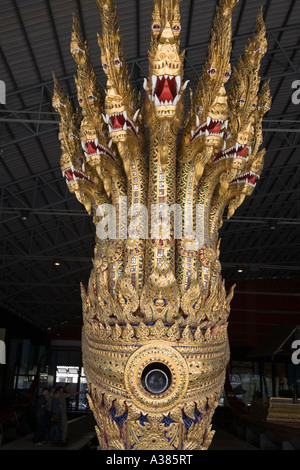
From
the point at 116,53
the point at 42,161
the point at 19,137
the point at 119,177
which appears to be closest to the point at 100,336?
the point at 119,177

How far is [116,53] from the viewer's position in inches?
155

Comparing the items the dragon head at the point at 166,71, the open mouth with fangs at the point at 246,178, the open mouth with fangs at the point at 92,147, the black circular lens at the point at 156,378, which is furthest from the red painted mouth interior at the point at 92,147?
the black circular lens at the point at 156,378

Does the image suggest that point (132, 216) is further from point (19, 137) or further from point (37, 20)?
point (19, 137)

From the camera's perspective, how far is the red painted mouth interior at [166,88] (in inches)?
138

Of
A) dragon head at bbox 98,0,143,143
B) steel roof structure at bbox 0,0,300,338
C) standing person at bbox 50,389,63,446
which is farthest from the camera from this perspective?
steel roof structure at bbox 0,0,300,338

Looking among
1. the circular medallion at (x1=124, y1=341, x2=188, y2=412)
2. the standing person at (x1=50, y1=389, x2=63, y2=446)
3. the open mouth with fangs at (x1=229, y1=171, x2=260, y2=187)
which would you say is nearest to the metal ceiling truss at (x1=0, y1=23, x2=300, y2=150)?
the standing person at (x1=50, y1=389, x2=63, y2=446)

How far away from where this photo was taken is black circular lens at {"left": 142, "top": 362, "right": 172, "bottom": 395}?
3562mm

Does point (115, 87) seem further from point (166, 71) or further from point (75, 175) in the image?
point (75, 175)

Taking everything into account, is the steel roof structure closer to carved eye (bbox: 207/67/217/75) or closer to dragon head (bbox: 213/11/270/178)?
dragon head (bbox: 213/11/270/178)

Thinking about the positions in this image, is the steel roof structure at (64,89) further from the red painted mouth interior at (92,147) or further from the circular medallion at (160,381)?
the circular medallion at (160,381)

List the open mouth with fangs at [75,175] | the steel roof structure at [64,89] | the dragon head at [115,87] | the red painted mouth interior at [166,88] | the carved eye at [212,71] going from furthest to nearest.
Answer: the steel roof structure at [64,89] < the open mouth with fangs at [75,175] < the carved eye at [212,71] < the dragon head at [115,87] < the red painted mouth interior at [166,88]

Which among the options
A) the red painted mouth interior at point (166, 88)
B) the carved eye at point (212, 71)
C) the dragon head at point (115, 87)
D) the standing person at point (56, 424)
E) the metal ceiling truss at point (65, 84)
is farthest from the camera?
the metal ceiling truss at point (65, 84)

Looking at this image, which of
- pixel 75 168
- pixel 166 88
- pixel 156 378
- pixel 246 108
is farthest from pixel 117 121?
pixel 156 378
